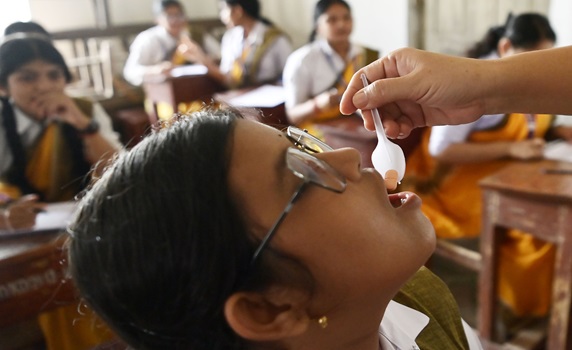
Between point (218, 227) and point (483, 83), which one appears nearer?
point (218, 227)

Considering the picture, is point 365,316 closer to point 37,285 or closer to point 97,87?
point 37,285

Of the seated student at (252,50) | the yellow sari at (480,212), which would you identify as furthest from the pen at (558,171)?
the seated student at (252,50)

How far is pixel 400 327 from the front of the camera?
2.94 ft

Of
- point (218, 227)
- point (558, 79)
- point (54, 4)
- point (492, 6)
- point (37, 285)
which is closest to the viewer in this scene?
point (218, 227)

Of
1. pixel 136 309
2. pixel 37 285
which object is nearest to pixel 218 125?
pixel 136 309

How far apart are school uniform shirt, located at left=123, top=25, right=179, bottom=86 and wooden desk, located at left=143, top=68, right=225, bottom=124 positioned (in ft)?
2.42

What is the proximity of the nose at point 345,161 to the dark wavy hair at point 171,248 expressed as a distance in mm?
150

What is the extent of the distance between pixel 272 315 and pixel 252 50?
3.78 metres

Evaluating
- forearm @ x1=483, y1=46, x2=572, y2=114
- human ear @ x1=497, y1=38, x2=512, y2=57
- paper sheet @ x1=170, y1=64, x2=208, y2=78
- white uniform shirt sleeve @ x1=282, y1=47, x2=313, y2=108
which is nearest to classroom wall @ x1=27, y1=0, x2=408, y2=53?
white uniform shirt sleeve @ x1=282, y1=47, x2=313, y2=108

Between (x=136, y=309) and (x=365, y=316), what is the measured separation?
1.08 feet

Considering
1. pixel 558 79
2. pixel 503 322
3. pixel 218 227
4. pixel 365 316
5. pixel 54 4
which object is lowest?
pixel 503 322

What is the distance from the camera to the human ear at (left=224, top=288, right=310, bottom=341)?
0.69 metres

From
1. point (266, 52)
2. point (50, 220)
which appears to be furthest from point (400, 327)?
point (266, 52)

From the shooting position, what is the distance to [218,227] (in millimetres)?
663
